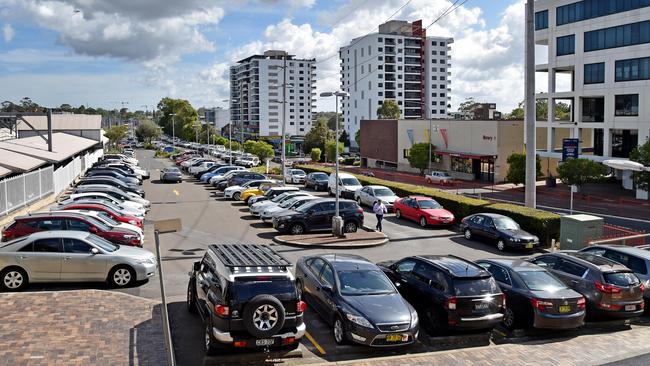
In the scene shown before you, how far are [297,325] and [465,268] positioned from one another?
14.8 ft

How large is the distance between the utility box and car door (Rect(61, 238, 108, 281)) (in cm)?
1681

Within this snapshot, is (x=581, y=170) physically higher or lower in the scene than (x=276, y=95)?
lower

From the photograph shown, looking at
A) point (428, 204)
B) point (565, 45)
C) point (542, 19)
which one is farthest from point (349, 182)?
point (542, 19)

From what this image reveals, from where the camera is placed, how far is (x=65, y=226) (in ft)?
64.3

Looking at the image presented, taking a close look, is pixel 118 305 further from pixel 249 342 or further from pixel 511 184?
pixel 511 184

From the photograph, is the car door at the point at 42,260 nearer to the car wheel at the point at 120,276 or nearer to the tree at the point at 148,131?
the car wheel at the point at 120,276

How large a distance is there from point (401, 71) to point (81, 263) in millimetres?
133119

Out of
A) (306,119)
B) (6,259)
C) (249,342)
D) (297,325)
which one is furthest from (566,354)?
(306,119)

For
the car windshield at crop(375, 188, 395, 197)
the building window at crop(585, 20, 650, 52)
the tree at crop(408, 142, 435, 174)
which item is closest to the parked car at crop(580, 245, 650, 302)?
the car windshield at crop(375, 188, 395, 197)

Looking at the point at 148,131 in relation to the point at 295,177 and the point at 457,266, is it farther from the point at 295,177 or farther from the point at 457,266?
the point at 457,266

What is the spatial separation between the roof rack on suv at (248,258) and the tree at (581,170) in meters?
39.3

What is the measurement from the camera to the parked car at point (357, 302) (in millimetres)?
11688

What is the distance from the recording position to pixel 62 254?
15.9 m

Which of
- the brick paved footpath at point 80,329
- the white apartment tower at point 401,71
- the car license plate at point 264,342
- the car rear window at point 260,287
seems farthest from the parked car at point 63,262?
the white apartment tower at point 401,71
